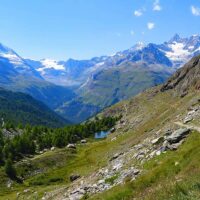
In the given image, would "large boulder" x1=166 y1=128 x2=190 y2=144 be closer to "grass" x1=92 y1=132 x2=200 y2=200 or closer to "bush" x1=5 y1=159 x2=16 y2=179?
"grass" x1=92 y1=132 x2=200 y2=200

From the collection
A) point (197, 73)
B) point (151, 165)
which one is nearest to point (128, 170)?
point (151, 165)

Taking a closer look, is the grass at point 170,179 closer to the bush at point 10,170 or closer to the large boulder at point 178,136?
the large boulder at point 178,136

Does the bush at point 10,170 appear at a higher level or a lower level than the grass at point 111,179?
lower

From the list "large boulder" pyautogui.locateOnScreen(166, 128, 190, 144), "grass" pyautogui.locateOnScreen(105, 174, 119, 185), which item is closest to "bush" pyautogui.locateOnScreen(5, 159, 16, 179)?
"grass" pyautogui.locateOnScreen(105, 174, 119, 185)

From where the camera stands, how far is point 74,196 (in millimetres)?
48625

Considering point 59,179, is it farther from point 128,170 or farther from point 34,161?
point 128,170

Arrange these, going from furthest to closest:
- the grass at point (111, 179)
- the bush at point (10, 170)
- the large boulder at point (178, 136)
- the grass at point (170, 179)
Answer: the bush at point (10, 170), the large boulder at point (178, 136), the grass at point (111, 179), the grass at point (170, 179)

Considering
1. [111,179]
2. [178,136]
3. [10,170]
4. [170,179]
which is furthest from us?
[10,170]

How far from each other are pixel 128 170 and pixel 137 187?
515 inches

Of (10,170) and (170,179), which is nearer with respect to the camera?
(170,179)

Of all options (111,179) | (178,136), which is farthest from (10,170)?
(178,136)

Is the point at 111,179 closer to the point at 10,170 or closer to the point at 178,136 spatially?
the point at 178,136

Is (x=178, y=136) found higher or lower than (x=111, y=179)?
higher

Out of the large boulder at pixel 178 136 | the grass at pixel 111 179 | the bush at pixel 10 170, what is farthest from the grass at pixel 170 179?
the bush at pixel 10 170
